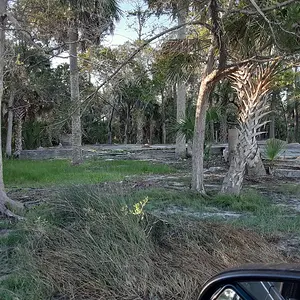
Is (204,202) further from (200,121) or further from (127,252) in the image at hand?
(127,252)

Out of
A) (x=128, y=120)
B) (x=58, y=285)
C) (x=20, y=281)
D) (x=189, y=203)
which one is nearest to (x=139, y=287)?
(x=58, y=285)

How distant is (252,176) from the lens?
517 inches

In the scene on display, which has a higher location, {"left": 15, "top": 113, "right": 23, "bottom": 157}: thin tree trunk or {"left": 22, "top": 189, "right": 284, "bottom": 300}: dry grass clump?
{"left": 15, "top": 113, "right": 23, "bottom": 157}: thin tree trunk

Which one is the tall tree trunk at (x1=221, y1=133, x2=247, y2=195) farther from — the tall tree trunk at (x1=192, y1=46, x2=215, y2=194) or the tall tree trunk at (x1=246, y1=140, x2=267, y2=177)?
the tall tree trunk at (x1=246, y1=140, x2=267, y2=177)

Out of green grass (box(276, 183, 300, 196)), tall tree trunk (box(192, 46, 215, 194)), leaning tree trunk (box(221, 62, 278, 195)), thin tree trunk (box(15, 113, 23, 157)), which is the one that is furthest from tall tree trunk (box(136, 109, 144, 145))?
tall tree trunk (box(192, 46, 215, 194))

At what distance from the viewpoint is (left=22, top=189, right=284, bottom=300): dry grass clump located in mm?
3928

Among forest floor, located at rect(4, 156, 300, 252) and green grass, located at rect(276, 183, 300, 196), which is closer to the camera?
forest floor, located at rect(4, 156, 300, 252)

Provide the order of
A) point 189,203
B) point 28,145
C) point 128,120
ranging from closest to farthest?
point 189,203
point 28,145
point 128,120

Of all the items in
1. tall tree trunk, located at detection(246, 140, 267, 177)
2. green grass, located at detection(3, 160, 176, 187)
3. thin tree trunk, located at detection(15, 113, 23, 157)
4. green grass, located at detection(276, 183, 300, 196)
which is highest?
thin tree trunk, located at detection(15, 113, 23, 157)

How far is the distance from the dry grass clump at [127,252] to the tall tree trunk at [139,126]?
3244cm

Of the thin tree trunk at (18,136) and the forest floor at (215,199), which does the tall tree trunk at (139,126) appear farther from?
the forest floor at (215,199)

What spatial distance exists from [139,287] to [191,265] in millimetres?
565

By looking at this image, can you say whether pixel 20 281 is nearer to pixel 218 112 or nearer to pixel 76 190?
pixel 76 190

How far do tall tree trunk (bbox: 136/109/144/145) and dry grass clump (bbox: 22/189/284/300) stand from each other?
106ft
